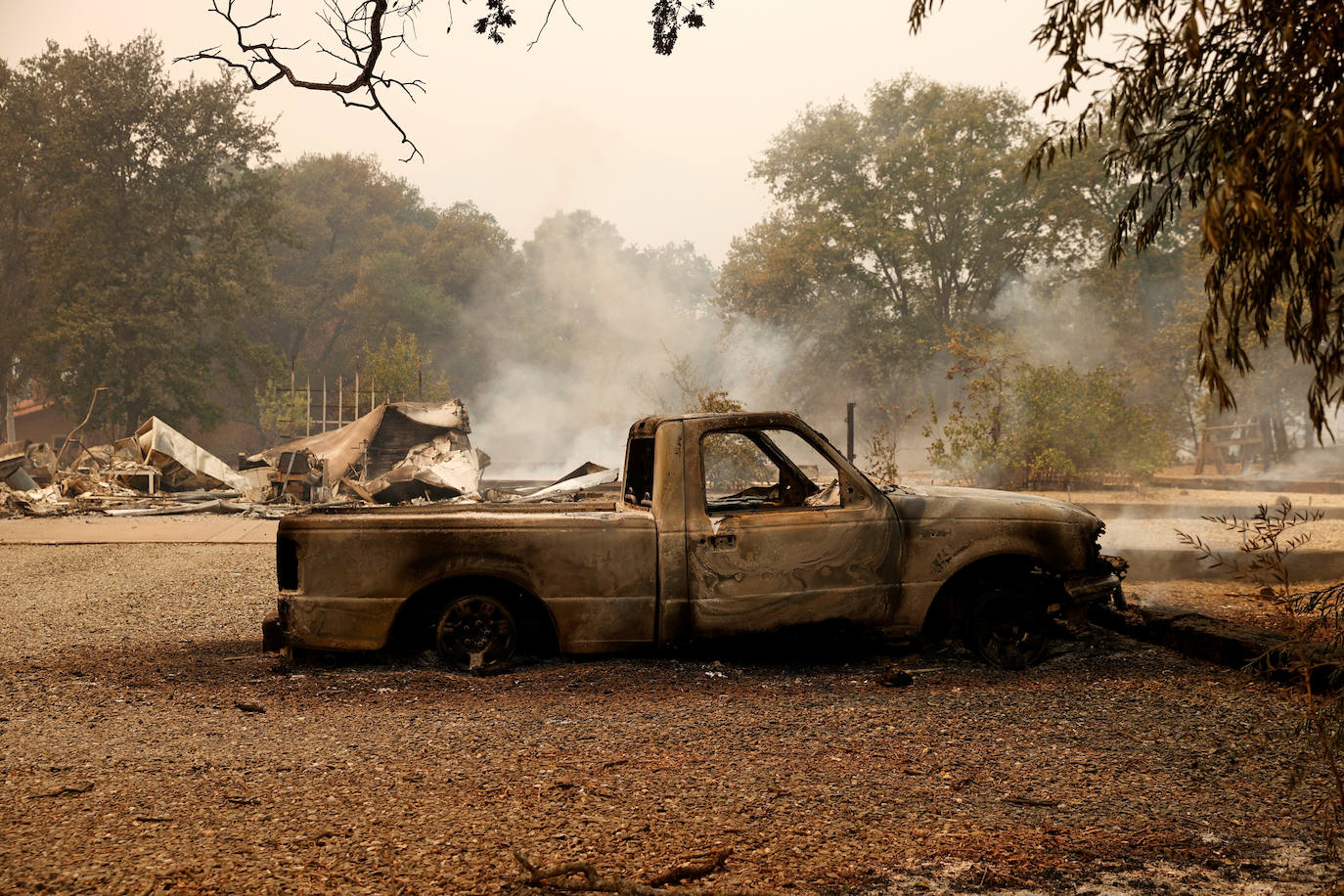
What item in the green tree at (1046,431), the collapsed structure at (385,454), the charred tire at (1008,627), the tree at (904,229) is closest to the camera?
the charred tire at (1008,627)

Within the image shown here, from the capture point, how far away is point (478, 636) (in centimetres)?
573

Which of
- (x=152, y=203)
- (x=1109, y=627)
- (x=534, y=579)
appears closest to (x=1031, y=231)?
(x=152, y=203)

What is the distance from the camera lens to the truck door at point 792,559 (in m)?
5.55

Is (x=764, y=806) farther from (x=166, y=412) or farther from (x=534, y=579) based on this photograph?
(x=166, y=412)

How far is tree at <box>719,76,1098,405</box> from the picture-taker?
40.1m

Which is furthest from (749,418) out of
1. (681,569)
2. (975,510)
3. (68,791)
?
(68,791)

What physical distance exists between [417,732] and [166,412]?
1433 inches

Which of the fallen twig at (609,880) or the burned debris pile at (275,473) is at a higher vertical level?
the burned debris pile at (275,473)

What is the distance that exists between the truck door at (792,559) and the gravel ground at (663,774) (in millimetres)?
306

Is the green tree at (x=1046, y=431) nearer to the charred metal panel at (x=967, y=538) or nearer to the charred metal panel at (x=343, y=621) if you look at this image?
the charred metal panel at (x=967, y=538)

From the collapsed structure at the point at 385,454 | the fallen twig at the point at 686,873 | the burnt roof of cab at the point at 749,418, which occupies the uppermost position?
the collapsed structure at the point at 385,454

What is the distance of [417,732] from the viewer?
4750 mm

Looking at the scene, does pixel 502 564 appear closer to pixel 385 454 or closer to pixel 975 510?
pixel 975 510

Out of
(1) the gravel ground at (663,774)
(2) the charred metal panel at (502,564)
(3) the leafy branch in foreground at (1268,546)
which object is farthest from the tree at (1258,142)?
(2) the charred metal panel at (502,564)
